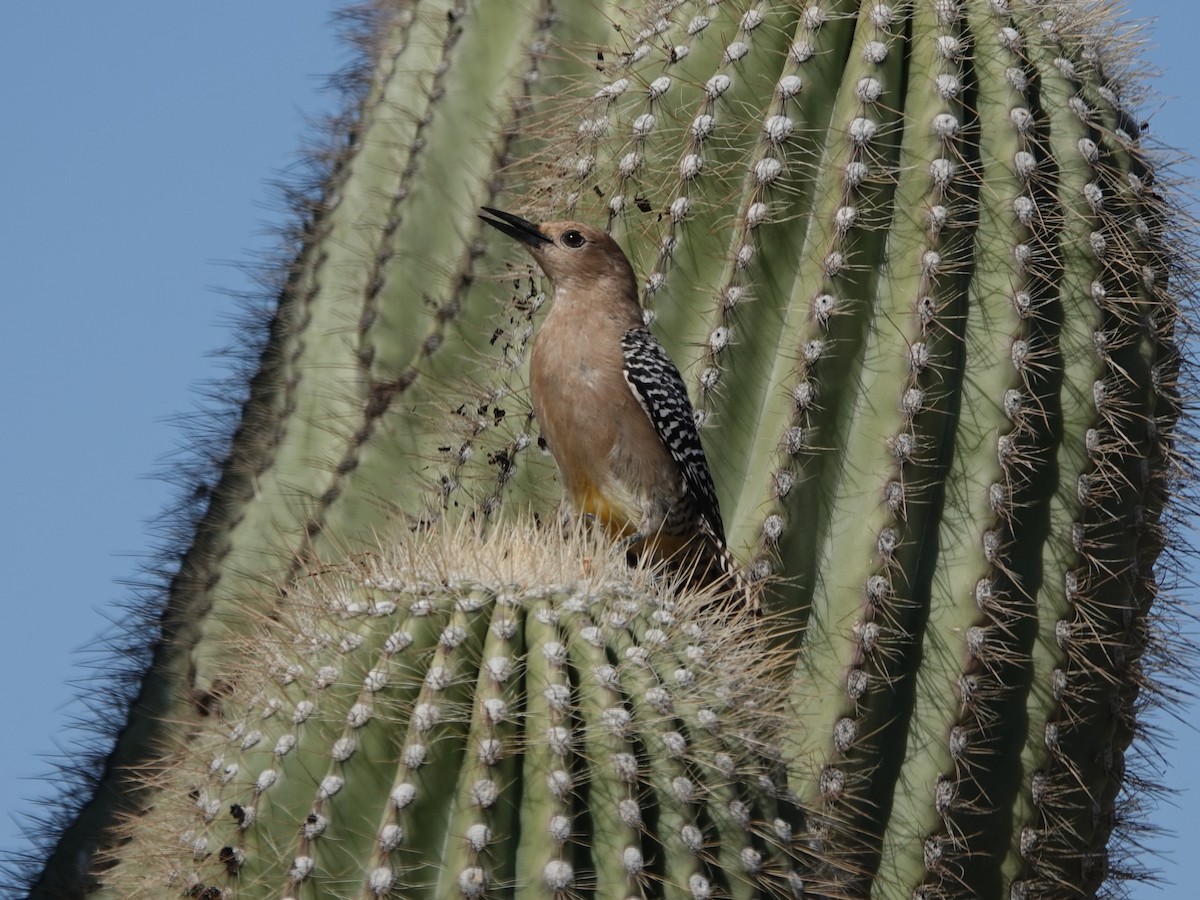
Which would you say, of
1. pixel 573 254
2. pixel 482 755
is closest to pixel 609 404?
pixel 573 254

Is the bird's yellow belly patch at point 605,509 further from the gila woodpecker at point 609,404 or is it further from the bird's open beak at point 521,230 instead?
the bird's open beak at point 521,230

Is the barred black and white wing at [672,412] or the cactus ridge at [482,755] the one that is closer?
the cactus ridge at [482,755]

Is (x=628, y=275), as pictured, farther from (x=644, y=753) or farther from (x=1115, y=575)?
(x=644, y=753)

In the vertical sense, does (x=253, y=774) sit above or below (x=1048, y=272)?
below

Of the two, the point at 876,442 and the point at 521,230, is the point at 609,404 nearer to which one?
the point at 521,230

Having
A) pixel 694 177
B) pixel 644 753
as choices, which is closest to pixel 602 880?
pixel 644 753

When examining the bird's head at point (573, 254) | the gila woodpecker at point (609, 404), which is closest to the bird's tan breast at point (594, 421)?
the gila woodpecker at point (609, 404)

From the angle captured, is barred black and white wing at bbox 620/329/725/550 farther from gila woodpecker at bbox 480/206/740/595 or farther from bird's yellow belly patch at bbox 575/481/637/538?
bird's yellow belly patch at bbox 575/481/637/538
